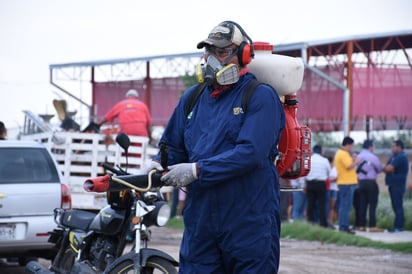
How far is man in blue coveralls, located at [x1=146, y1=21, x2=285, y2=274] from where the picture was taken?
15.9 feet

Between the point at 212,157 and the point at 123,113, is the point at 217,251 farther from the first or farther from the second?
the point at 123,113

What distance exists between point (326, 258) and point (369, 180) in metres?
5.30

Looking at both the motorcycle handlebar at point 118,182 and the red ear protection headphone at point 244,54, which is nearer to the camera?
the motorcycle handlebar at point 118,182

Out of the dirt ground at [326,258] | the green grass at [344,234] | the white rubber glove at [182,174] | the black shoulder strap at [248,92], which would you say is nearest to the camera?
the white rubber glove at [182,174]

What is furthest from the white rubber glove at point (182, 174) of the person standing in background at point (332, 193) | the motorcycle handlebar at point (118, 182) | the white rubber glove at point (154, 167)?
the person standing in background at point (332, 193)

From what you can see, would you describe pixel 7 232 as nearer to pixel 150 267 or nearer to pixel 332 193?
pixel 150 267

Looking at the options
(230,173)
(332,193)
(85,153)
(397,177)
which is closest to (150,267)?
(230,173)

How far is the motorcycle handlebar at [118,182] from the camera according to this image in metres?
4.91

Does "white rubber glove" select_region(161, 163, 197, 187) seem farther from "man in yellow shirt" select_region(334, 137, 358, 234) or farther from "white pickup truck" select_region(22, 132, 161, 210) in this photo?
"man in yellow shirt" select_region(334, 137, 358, 234)

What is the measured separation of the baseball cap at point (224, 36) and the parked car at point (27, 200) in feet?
17.9

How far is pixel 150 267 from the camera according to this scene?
24.1 ft

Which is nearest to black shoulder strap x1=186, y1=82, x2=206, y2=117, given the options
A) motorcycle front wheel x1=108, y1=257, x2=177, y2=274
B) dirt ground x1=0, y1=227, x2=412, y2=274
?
motorcycle front wheel x1=108, y1=257, x2=177, y2=274

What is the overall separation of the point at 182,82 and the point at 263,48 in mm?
25242

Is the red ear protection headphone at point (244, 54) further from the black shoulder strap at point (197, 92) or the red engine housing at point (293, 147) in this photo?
the red engine housing at point (293, 147)
